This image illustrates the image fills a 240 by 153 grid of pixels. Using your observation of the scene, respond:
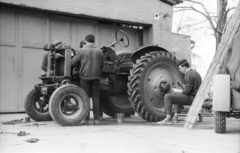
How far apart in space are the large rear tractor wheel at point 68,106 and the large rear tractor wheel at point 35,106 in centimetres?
107

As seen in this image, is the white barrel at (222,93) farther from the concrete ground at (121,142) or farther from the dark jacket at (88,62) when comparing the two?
the dark jacket at (88,62)

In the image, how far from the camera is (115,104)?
8.88m

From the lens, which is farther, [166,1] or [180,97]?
[166,1]

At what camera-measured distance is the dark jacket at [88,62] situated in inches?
291

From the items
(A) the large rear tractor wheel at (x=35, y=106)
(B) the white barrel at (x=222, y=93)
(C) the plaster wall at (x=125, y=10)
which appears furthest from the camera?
(C) the plaster wall at (x=125, y=10)

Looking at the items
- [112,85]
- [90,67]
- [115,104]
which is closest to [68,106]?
[90,67]

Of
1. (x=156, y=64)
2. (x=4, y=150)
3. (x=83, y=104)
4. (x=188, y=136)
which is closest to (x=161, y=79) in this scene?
(x=156, y=64)

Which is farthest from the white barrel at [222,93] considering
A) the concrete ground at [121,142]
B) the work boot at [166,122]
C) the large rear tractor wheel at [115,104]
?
the large rear tractor wheel at [115,104]

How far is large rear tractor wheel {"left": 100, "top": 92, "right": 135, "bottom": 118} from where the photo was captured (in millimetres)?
8836

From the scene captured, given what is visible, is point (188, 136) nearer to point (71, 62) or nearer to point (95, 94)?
point (95, 94)

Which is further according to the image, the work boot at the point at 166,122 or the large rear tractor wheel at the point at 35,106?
the large rear tractor wheel at the point at 35,106

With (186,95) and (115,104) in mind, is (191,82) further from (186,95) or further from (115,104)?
(115,104)

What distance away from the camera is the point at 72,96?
7105 mm

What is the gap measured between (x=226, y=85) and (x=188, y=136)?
1145 millimetres
